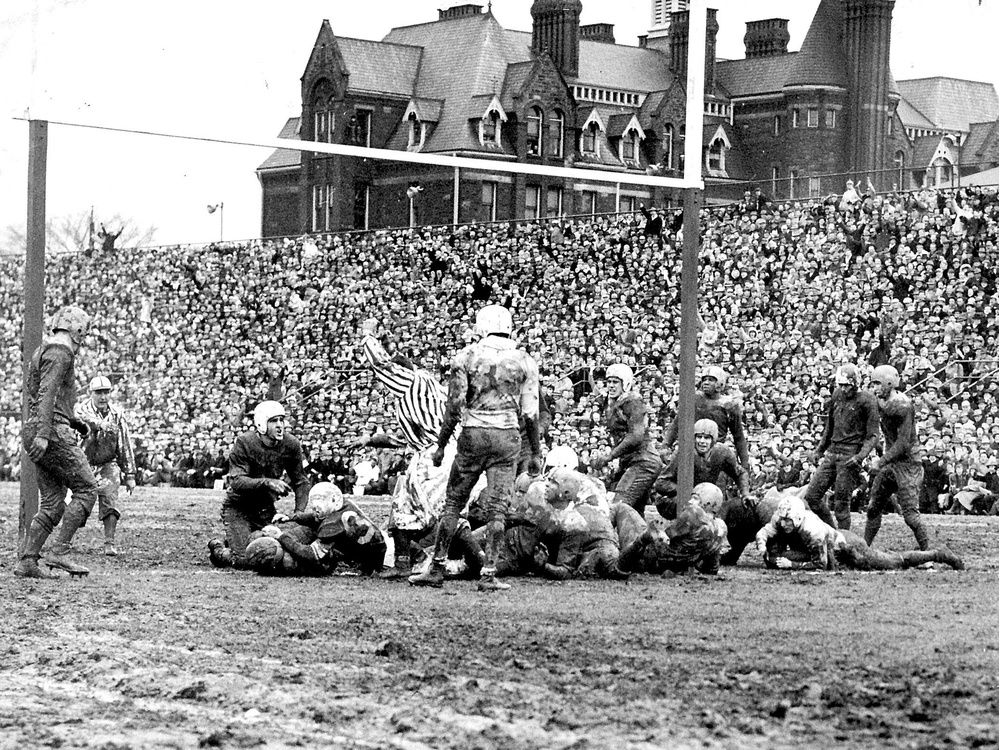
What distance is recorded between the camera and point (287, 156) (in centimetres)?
1434

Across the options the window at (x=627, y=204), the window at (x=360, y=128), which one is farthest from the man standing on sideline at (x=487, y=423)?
the window at (x=627, y=204)

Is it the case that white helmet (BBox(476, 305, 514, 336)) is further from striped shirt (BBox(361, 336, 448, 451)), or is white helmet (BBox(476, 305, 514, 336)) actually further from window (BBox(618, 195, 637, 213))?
window (BBox(618, 195, 637, 213))

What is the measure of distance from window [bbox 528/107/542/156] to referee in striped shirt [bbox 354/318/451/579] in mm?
2096

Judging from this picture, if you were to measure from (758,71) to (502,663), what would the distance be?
6.26 metres

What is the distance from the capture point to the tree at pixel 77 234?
18.0m

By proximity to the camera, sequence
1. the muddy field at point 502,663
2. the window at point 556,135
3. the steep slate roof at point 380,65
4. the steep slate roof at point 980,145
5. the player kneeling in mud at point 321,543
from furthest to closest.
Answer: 1. the steep slate roof at point 380,65
2. the window at point 556,135
3. the player kneeling in mud at point 321,543
4. the steep slate roof at point 980,145
5. the muddy field at point 502,663

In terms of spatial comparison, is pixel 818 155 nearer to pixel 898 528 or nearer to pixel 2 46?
pixel 898 528

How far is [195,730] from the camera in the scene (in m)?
6.44

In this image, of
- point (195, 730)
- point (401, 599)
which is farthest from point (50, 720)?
point (401, 599)

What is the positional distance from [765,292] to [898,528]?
2.87 metres

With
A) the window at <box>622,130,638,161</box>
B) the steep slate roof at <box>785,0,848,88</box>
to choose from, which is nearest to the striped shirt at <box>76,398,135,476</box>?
the window at <box>622,130,638,161</box>

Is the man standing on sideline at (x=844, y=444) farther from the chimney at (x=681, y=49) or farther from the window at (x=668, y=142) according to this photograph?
the chimney at (x=681, y=49)

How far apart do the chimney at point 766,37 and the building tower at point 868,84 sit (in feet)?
1.43

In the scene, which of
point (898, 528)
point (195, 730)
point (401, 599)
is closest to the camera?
point (195, 730)
